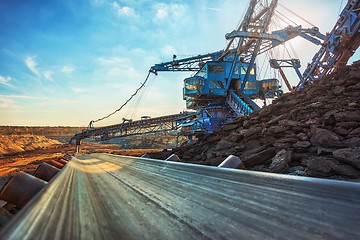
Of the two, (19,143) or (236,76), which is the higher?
(236,76)

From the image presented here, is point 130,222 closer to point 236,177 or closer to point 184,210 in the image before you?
point 184,210

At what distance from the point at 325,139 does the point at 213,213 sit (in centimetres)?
450

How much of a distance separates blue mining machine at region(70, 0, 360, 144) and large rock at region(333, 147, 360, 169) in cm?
909

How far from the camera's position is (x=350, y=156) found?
132 inches

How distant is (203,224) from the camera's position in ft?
2.64

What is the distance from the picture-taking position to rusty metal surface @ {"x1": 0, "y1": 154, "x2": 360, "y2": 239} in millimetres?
633

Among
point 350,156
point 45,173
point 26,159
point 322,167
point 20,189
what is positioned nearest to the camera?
point 20,189

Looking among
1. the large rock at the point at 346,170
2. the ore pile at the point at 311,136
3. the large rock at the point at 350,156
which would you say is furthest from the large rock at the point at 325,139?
the large rock at the point at 346,170

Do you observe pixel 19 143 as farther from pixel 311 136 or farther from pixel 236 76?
pixel 311 136

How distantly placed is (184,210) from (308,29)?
2076 cm

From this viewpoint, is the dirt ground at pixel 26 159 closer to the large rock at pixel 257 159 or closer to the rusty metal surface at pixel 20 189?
the rusty metal surface at pixel 20 189

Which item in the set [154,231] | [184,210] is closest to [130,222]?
[154,231]

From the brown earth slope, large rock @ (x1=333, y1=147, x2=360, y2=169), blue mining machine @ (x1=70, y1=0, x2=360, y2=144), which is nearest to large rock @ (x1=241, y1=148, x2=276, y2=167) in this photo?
large rock @ (x1=333, y1=147, x2=360, y2=169)

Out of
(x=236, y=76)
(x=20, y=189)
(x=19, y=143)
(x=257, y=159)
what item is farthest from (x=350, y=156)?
(x=19, y=143)
